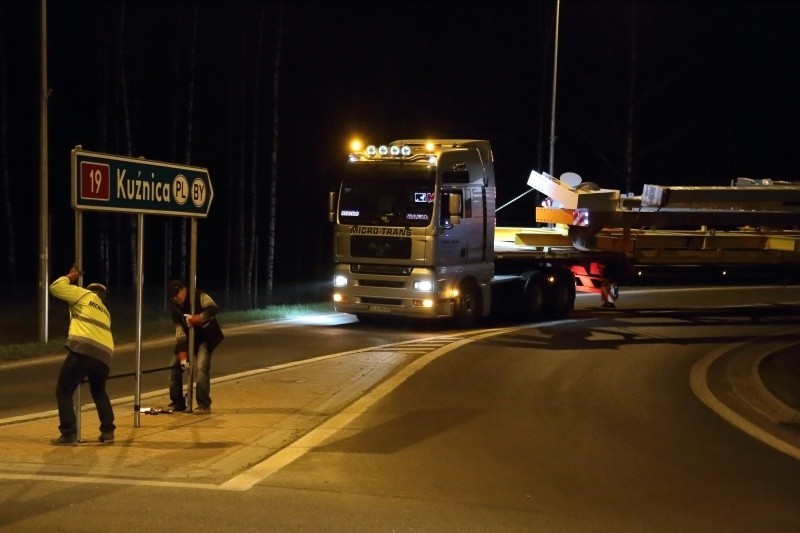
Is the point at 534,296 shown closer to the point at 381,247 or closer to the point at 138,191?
the point at 381,247

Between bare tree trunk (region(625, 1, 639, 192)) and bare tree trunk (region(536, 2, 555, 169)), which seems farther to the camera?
bare tree trunk (region(536, 2, 555, 169))

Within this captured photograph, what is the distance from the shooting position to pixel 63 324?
77.9 feet

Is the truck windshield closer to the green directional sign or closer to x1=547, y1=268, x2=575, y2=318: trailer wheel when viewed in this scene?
x1=547, y1=268, x2=575, y2=318: trailer wheel

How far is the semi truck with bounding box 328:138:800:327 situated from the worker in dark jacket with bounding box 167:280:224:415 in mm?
8598

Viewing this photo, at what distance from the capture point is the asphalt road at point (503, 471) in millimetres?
7223

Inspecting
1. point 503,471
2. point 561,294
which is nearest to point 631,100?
point 561,294

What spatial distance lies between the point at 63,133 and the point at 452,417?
1337 inches

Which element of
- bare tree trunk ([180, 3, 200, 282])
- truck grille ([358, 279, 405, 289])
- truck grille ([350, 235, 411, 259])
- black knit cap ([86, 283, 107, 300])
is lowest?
truck grille ([358, 279, 405, 289])

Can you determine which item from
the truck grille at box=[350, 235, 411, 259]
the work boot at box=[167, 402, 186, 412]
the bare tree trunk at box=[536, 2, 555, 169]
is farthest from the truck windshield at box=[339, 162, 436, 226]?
the bare tree trunk at box=[536, 2, 555, 169]

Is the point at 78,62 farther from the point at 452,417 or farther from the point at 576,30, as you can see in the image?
the point at 452,417

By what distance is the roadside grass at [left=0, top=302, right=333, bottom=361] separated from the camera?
654 inches

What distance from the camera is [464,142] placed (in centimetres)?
2056

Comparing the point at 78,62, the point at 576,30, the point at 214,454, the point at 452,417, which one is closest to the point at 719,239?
the point at 452,417

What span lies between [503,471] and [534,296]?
13.9m
